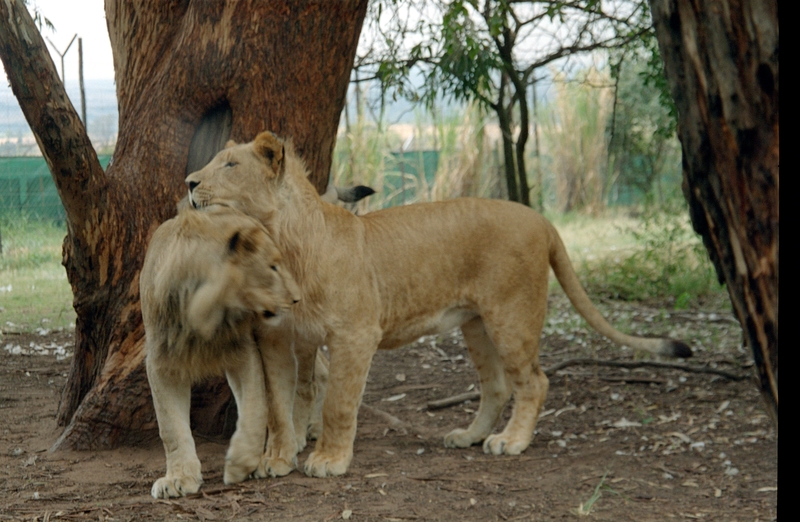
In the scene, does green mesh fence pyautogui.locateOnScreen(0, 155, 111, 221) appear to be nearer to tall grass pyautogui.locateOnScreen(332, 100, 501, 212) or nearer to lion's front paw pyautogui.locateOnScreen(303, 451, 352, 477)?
lion's front paw pyautogui.locateOnScreen(303, 451, 352, 477)

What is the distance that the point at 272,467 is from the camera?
143 inches

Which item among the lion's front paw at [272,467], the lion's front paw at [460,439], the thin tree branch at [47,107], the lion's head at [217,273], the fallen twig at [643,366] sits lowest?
the lion's front paw at [460,439]

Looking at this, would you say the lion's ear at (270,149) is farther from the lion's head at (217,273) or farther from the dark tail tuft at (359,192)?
the dark tail tuft at (359,192)

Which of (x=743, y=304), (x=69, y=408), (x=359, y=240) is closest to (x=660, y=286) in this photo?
(x=359, y=240)

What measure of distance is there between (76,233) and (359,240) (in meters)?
1.34

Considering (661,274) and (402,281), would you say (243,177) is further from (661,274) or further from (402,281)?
(661,274)

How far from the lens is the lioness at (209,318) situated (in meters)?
3.12

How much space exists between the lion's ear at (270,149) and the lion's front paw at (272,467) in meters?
1.24

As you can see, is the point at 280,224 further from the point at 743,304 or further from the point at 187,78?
the point at 743,304

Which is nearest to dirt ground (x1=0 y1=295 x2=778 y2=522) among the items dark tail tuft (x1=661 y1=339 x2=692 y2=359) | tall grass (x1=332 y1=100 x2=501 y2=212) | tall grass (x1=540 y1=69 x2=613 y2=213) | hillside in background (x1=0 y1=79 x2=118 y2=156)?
dark tail tuft (x1=661 y1=339 x2=692 y2=359)

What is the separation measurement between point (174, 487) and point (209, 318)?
2.35 feet

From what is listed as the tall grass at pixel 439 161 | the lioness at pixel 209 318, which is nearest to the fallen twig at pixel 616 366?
the lioness at pixel 209 318

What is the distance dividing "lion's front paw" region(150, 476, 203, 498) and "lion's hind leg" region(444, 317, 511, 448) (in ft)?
4.95
